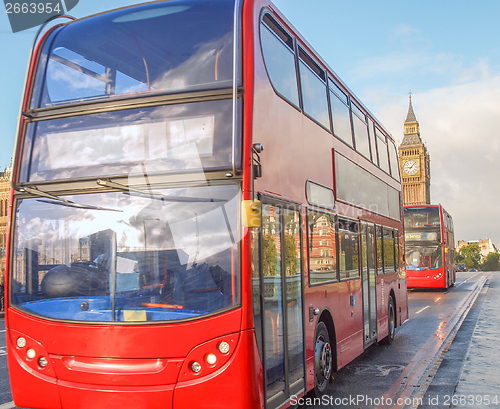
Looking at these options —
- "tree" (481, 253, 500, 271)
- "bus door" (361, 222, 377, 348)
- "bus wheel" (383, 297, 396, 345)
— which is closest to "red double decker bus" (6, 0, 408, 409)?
"bus door" (361, 222, 377, 348)

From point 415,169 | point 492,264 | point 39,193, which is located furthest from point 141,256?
point 492,264

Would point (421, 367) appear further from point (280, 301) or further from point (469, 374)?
point (280, 301)

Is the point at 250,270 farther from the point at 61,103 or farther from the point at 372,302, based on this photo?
the point at 372,302

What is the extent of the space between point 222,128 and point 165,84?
2.16ft

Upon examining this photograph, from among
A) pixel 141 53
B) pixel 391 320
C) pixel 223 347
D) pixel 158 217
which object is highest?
pixel 141 53

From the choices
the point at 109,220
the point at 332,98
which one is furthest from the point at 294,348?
the point at 332,98

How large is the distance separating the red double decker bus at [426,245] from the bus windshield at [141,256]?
2029 centimetres

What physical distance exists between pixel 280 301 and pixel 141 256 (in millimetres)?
1350

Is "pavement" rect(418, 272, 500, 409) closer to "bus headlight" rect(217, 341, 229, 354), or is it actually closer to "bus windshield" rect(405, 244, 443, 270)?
"bus headlight" rect(217, 341, 229, 354)

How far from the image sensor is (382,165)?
34.0 feet

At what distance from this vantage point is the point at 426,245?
23.8 meters

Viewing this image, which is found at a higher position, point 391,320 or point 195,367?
point 195,367

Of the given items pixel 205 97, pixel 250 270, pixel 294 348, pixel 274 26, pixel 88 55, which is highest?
pixel 274 26

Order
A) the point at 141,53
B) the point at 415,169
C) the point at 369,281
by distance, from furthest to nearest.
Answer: the point at 415,169, the point at 369,281, the point at 141,53
